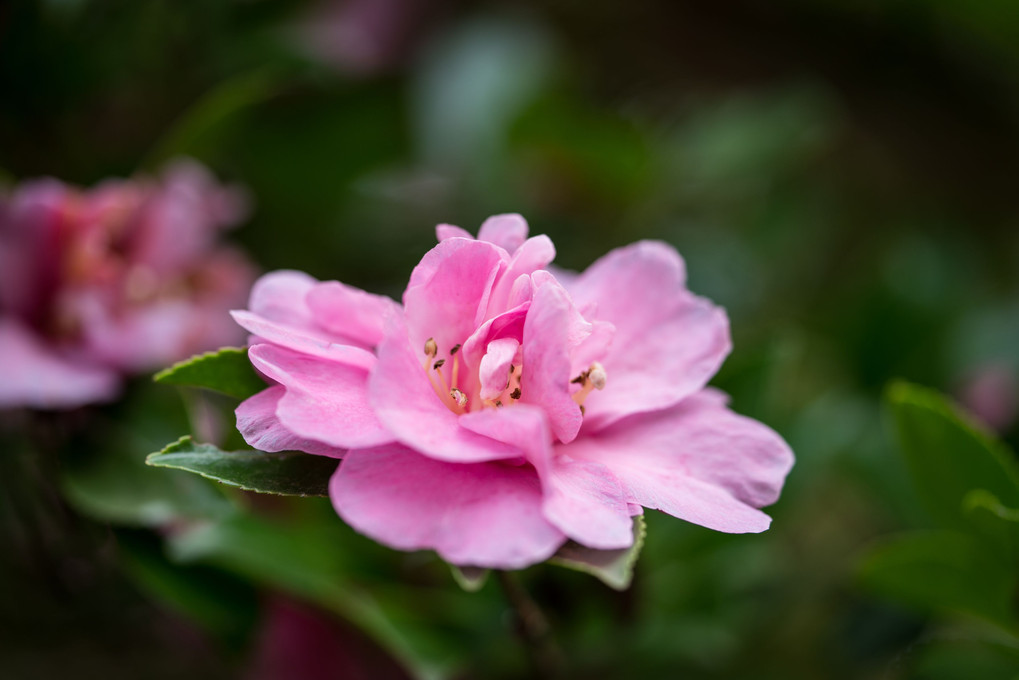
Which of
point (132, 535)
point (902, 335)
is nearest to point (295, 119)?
point (132, 535)

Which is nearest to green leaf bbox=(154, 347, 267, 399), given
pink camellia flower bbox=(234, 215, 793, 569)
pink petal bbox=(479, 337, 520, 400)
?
pink camellia flower bbox=(234, 215, 793, 569)

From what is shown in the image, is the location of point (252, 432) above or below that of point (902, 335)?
above

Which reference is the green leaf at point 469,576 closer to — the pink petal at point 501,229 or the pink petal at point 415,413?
the pink petal at point 415,413

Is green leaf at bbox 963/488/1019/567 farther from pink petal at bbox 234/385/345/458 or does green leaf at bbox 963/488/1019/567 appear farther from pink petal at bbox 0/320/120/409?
pink petal at bbox 0/320/120/409

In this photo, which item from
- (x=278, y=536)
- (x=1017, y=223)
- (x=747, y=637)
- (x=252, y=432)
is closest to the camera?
(x=252, y=432)

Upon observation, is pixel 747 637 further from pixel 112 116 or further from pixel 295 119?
pixel 112 116

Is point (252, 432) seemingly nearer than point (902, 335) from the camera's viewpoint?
Yes
